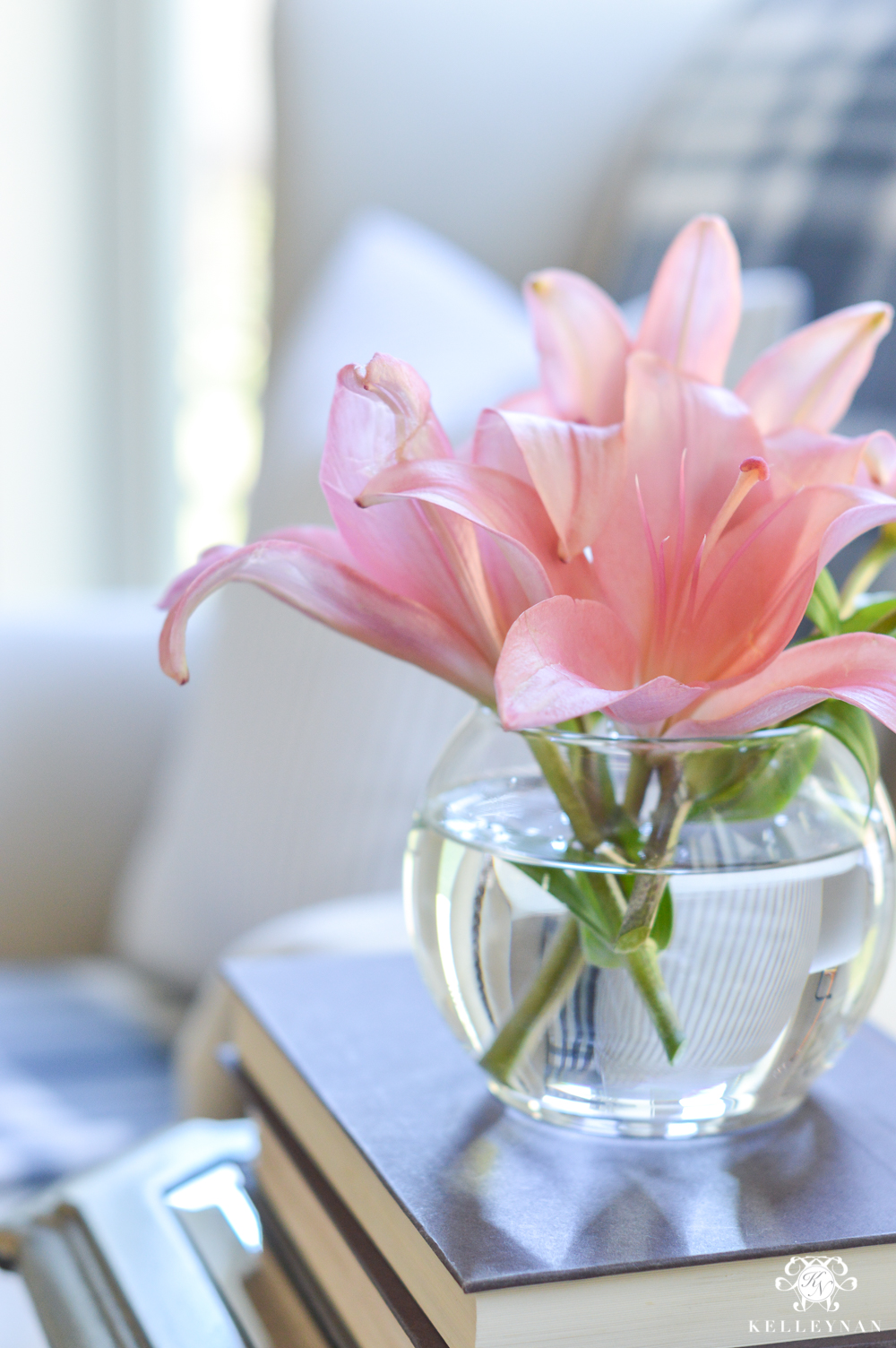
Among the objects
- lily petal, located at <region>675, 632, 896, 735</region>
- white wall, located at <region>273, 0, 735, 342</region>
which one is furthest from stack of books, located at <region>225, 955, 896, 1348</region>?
white wall, located at <region>273, 0, 735, 342</region>

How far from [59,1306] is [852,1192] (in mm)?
196

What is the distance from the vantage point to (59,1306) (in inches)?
13.5

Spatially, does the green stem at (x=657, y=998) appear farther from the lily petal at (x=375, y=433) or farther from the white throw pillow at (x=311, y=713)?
the white throw pillow at (x=311, y=713)

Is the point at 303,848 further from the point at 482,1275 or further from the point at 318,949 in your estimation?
the point at 482,1275

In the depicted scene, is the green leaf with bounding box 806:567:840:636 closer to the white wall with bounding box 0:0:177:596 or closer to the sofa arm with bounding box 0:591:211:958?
the sofa arm with bounding box 0:591:211:958

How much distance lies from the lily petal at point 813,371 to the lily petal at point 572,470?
0.07 metres

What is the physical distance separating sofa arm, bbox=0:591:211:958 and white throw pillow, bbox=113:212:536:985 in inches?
3.3

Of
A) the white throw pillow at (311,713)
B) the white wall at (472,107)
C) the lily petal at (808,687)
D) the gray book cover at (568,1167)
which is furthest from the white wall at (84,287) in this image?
the lily petal at (808,687)

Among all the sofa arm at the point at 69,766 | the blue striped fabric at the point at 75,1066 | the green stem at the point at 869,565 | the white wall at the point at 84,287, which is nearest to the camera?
the green stem at the point at 869,565

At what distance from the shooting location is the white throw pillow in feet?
2.26

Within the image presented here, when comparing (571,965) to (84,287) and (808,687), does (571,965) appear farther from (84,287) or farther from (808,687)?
(84,287)

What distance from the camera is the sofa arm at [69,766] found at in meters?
0.92

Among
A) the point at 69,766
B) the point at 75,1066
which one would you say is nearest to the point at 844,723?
the point at 75,1066
